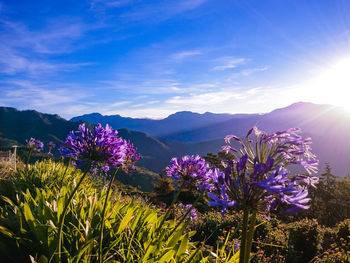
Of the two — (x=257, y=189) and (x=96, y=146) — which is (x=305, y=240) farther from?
(x=96, y=146)

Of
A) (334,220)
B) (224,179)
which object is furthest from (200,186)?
(334,220)

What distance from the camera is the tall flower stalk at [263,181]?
1716 mm

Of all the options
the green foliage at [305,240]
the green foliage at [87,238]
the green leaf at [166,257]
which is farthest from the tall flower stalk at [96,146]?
the green foliage at [305,240]

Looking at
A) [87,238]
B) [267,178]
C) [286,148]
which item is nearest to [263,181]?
[267,178]

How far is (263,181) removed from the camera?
1.68 m

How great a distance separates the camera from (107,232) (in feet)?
11.6

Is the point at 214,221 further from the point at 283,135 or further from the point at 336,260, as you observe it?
the point at 283,135

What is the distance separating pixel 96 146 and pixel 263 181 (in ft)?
5.71

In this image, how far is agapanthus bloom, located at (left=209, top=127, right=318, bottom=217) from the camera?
174 cm

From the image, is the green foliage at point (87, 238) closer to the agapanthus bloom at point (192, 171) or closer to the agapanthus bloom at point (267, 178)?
the agapanthus bloom at point (192, 171)

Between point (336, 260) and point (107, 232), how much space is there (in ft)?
23.4

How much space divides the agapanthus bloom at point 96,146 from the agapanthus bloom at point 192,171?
1023mm

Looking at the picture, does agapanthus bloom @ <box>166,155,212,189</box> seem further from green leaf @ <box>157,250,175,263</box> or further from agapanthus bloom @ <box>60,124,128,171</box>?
agapanthus bloom @ <box>60,124,128,171</box>

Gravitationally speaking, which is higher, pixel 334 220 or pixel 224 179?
pixel 224 179
